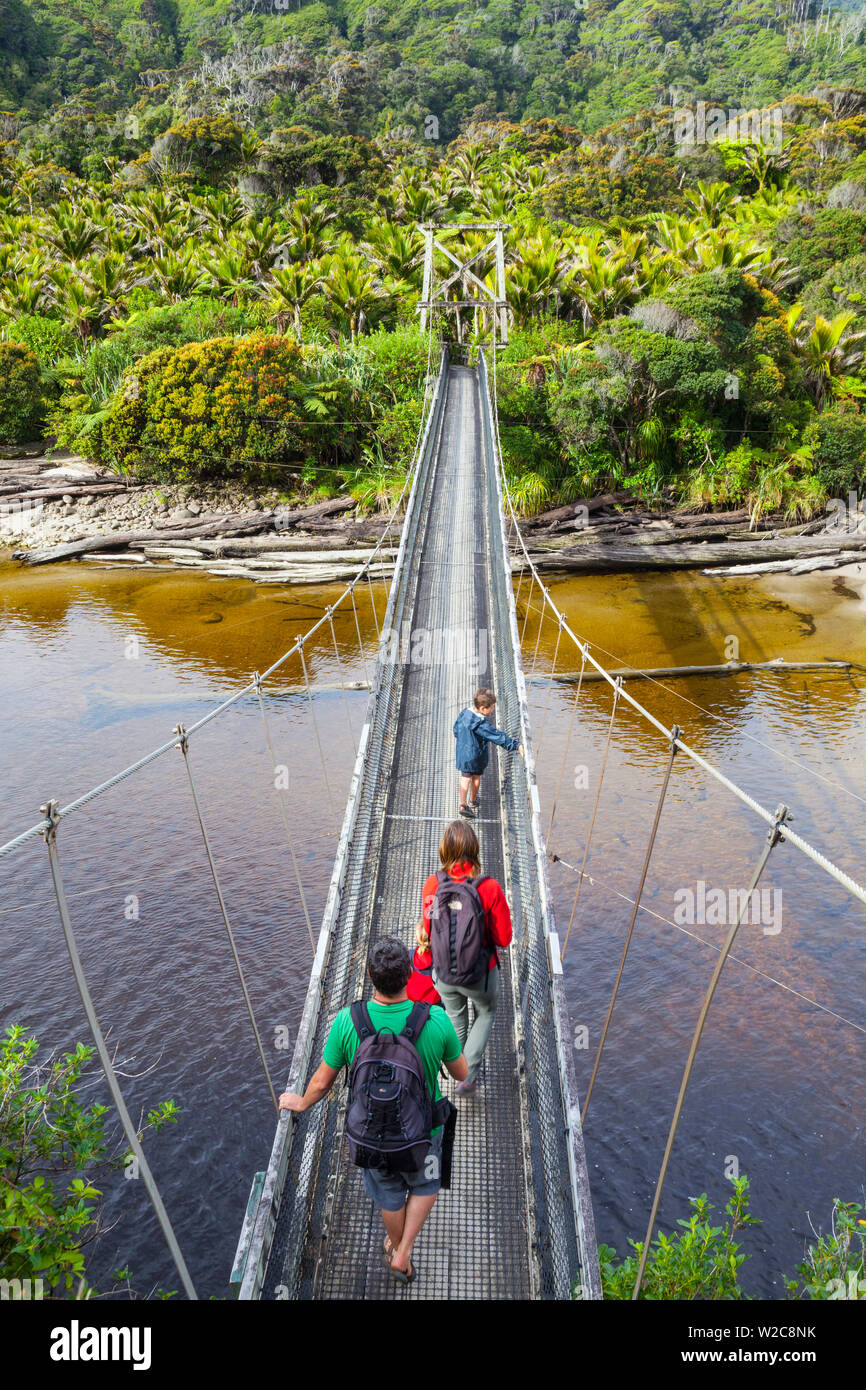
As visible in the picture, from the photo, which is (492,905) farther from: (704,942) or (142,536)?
(142,536)

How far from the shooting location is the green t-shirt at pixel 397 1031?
1839 millimetres

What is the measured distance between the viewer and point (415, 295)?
61.7 ft

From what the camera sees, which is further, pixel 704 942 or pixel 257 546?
pixel 257 546

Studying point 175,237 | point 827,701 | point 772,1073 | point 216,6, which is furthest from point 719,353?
point 216,6

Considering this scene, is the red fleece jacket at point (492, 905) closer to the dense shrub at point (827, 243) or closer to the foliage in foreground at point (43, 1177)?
the foliage in foreground at point (43, 1177)

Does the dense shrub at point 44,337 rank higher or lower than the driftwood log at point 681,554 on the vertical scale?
higher

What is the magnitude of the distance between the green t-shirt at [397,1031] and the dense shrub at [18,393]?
17851 mm

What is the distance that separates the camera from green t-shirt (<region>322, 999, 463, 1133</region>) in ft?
6.03

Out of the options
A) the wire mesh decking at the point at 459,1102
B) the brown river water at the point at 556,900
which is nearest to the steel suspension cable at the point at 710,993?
the wire mesh decking at the point at 459,1102

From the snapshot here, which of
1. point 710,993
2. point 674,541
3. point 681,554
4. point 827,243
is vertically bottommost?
point 710,993
